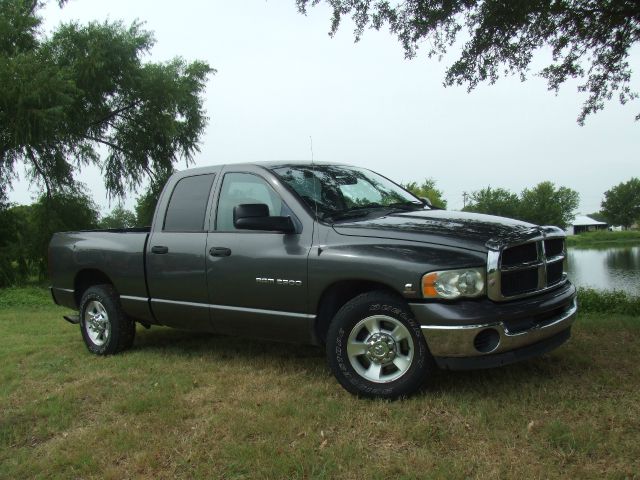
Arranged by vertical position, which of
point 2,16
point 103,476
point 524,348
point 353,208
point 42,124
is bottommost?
point 103,476

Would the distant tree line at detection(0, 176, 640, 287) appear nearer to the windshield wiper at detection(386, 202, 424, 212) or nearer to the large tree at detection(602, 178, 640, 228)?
the windshield wiper at detection(386, 202, 424, 212)

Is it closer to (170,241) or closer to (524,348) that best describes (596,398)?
(524,348)

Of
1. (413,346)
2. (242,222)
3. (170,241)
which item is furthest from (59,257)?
(413,346)

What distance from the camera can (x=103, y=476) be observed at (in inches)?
132

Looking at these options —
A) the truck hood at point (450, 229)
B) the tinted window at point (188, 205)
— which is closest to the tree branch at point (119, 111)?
the tinted window at point (188, 205)

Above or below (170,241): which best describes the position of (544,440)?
below

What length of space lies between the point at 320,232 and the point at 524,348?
1689 millimetres

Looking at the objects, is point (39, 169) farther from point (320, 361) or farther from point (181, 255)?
point (320, 361)

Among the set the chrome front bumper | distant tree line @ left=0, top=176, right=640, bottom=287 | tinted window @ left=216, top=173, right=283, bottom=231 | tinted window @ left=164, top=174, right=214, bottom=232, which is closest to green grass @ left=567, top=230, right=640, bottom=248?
distant tree line @ left=0, top=176, right=640, bottom=287

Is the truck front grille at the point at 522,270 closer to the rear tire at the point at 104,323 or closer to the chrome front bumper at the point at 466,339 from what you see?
the chrome front bumper at the point at 466,339

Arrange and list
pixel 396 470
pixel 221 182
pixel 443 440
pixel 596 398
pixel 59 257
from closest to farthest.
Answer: pixel 396 470
pixel 443 440
pixel 596 398
pixel 221 182
pixel 59 257

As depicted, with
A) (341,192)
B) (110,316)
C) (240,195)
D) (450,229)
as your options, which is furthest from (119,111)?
(450,229)

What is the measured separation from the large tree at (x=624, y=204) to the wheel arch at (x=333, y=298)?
96458mm

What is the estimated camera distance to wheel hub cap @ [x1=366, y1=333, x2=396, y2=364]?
415 cm
